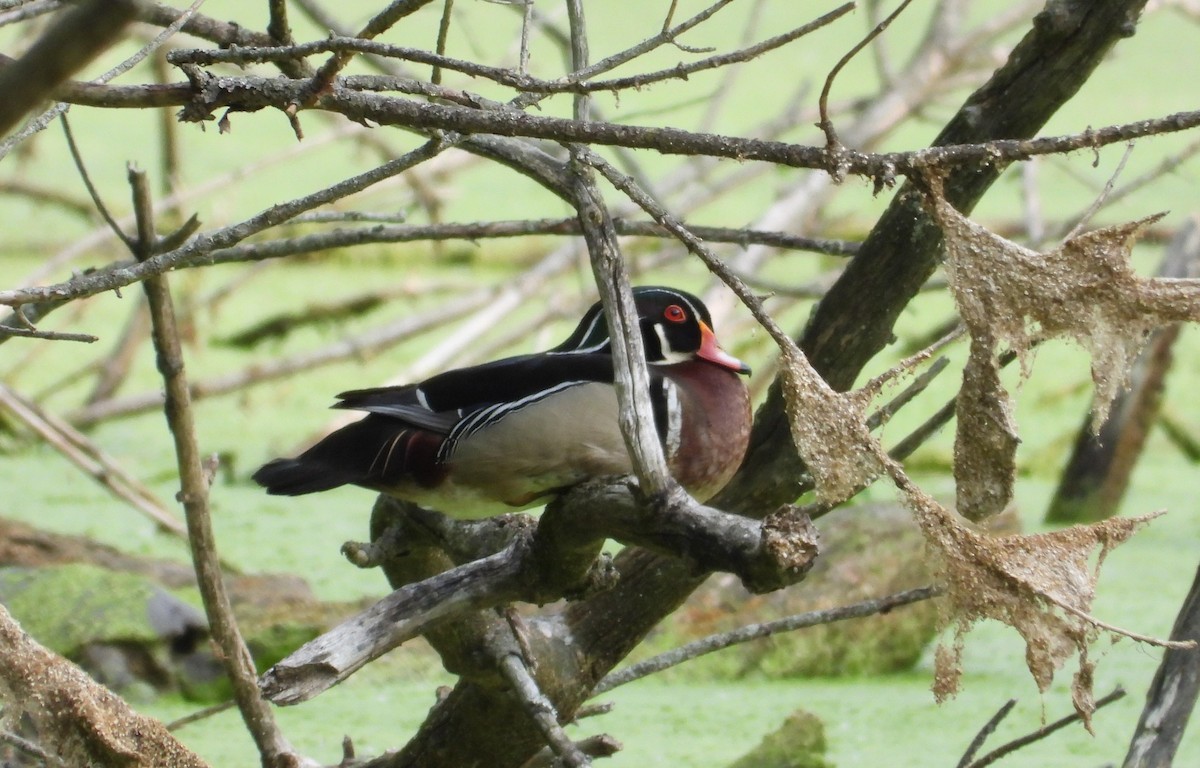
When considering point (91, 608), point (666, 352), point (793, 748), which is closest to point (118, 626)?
point (91, 608)

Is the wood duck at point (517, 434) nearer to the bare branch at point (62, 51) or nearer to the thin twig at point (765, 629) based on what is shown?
the thin twig at point (765, 629)

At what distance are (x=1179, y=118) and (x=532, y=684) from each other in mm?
656

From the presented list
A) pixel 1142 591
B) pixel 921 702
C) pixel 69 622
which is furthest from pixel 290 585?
pixel 1142 591

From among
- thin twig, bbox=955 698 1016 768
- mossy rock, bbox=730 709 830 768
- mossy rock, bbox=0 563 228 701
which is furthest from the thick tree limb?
mossy rock, bbox=0 563 228 701

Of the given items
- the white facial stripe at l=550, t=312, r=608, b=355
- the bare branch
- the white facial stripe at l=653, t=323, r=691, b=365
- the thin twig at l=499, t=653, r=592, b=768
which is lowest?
the thin twig at l=499, t=653, r=592, b=768

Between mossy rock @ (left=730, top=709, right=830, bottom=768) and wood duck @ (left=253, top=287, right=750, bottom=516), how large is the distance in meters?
0.65

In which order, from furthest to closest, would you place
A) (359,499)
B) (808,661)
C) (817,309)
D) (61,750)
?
1. (359,499)
2. (808,661)
3. (817,309)
4. (61,750)

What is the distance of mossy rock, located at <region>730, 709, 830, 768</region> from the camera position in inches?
72.9

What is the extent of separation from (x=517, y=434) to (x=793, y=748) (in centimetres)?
82

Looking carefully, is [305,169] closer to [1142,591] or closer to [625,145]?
[1142,591]

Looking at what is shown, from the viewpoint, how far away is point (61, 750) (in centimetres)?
115

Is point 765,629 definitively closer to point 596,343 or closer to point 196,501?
point 596,343

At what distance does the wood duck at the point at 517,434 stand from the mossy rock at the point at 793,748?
2.14 ft

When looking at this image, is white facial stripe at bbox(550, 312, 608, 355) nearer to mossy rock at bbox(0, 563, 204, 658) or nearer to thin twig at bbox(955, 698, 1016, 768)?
thin twig at bbox(955, 698, 1016, 768)
